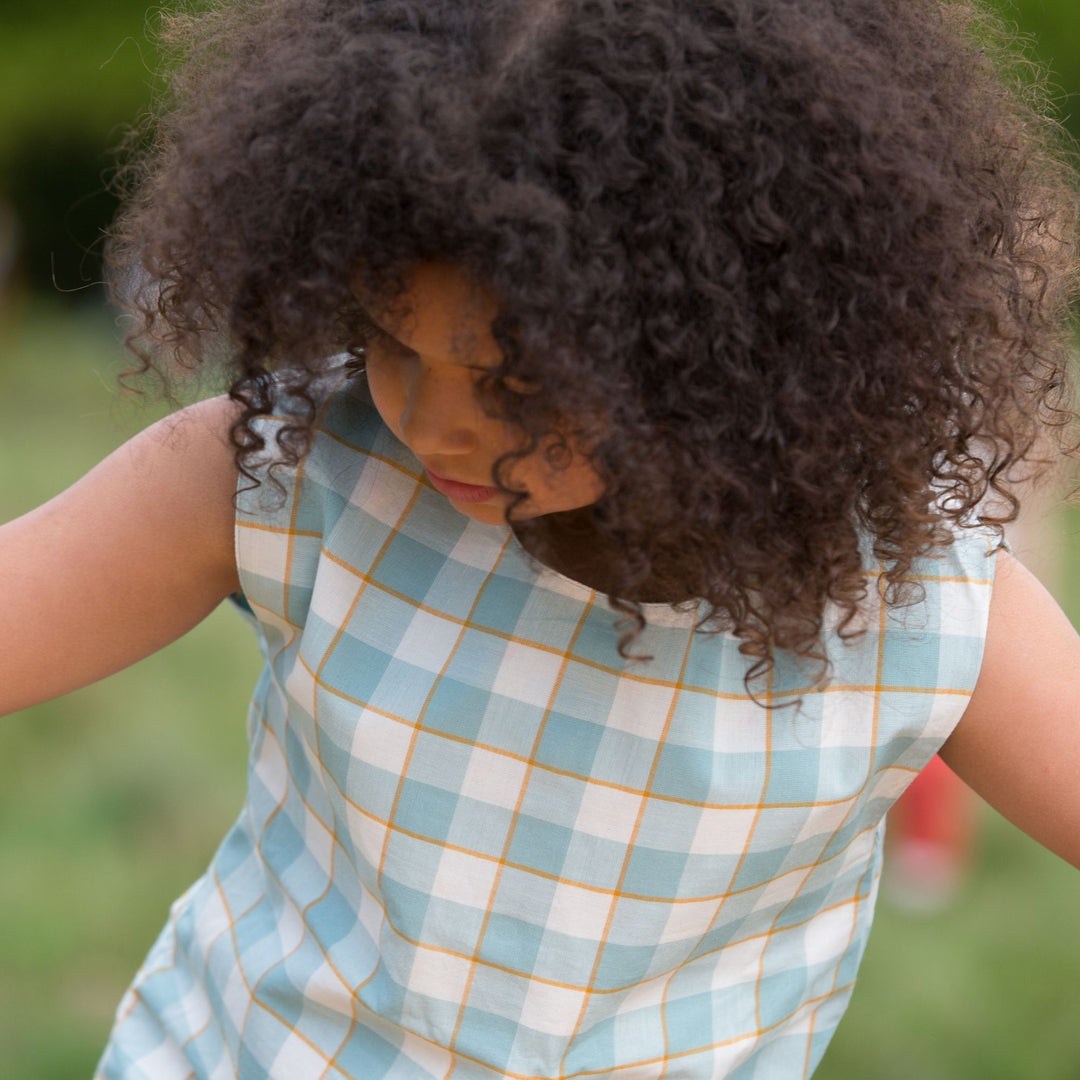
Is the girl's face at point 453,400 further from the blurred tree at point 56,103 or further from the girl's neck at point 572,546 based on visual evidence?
the blurred tree at point 56,103

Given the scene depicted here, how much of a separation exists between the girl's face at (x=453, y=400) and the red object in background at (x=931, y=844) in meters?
1.43

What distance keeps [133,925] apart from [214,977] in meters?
0.95

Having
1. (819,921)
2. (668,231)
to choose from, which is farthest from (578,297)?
(819,921)

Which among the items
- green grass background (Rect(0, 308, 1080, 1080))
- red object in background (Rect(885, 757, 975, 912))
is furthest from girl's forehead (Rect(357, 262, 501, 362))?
red object in background (Rect(885, 757, 975, 912))

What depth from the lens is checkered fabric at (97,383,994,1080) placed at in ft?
2.55

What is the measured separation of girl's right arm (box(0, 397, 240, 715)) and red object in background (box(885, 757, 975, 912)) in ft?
4.72

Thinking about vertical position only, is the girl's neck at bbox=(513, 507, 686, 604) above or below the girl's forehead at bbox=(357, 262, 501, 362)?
below

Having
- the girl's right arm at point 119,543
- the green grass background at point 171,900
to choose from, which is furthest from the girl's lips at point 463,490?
the green grass background at point 171,900

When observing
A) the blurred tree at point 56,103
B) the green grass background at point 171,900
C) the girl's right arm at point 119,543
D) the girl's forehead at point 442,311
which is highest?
the girl's forehead at point 442,311

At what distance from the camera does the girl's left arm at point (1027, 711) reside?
2.58 feet

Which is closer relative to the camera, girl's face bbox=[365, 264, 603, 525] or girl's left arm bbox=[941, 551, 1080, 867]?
girl's face bbox=[365, 264, 603, 525]

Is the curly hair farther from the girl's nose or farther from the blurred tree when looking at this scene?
the blurred tree

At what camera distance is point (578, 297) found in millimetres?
603

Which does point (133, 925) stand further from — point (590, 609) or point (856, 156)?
point (856, 156)
